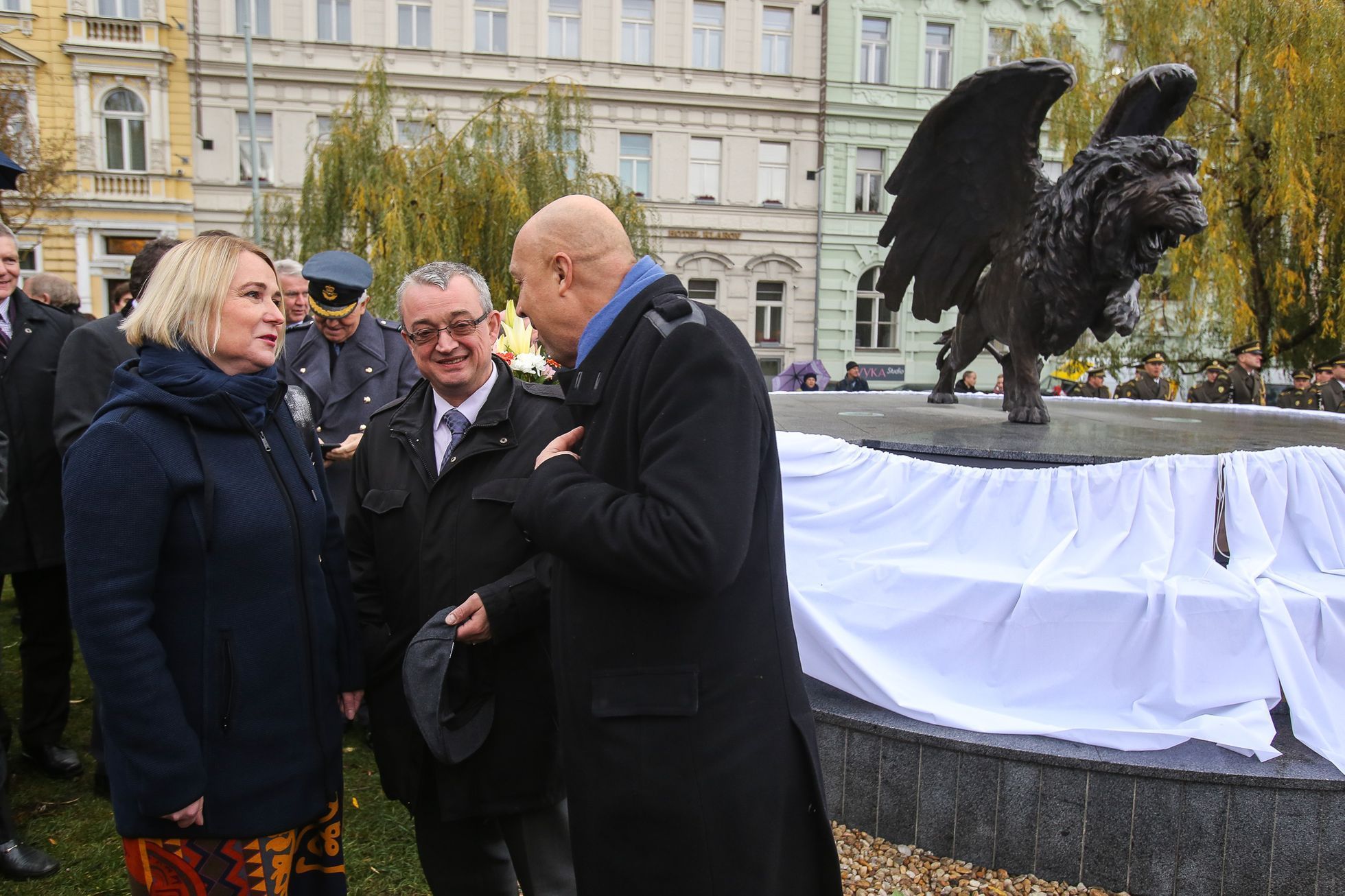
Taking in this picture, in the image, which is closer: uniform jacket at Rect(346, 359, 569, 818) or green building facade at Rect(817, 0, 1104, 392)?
uniform jacket at Rect(346, 359, 569, 818)

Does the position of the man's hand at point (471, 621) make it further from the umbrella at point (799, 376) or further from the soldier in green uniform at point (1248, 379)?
the umbrella at point (799, 376)

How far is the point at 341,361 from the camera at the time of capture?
13.4 ft

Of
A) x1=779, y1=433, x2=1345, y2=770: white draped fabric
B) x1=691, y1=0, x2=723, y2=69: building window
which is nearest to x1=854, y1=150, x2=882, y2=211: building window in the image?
x1=691, y1=0, x2=723, y2=69: building window

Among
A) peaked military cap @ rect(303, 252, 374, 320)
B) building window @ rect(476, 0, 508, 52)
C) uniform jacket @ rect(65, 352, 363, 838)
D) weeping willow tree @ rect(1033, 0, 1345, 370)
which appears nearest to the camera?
uniform jacket @ rect(65, 352, 363, 838)

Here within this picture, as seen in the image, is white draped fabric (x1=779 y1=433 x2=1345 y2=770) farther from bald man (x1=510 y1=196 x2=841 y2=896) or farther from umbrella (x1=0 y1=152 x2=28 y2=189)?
umbrella (x1=0 y1=152 x2=28 y2=189)

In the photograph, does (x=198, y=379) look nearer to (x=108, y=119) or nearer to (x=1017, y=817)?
(x=1017, y=817)

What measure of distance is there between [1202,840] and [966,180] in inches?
147

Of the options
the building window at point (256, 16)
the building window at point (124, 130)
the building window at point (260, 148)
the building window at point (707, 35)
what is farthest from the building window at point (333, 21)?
the building window at point (707, 35)

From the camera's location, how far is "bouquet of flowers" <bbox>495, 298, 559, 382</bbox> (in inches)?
174

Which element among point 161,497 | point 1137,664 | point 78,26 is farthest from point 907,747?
point 78,26

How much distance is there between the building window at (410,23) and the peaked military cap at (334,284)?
70.2ft

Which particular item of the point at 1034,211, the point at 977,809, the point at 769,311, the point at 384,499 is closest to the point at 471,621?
the point at 384,499

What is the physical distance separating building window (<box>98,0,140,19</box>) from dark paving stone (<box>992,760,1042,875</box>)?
2597 cm

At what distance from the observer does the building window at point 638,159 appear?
77.8 ft
